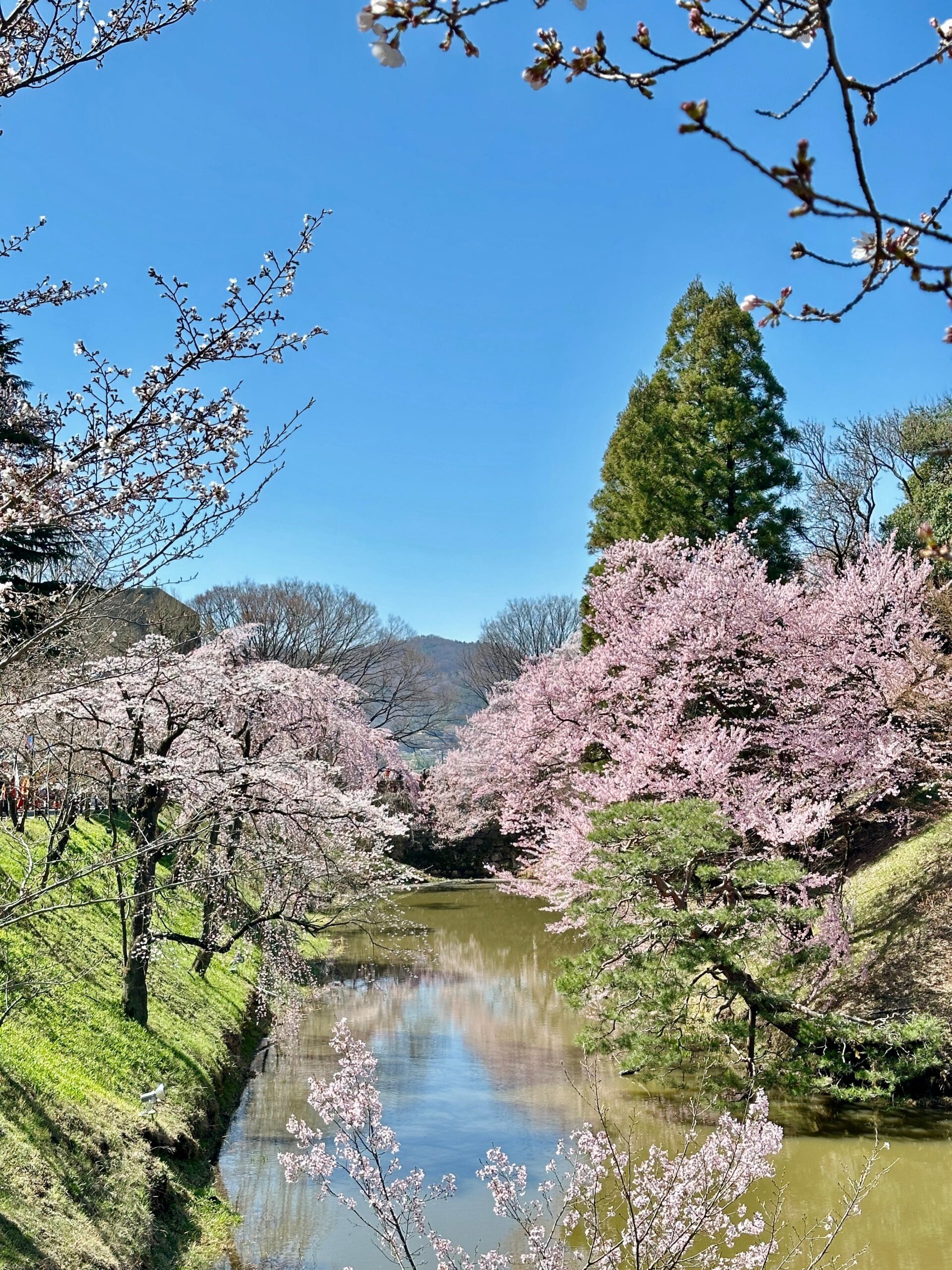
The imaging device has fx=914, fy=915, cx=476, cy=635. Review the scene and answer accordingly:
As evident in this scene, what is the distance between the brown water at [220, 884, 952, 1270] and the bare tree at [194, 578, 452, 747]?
14941 millimetres

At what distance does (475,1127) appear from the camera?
821cm

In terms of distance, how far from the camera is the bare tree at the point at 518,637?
33.8m

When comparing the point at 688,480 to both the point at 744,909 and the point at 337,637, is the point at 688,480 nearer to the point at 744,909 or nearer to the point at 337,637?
the point at 744,909

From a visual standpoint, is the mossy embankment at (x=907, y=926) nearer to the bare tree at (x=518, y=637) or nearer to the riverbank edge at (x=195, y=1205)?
the riverbank edge at (x=195, y=1205)

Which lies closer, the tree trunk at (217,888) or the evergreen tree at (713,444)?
the tree trunk at (217,888)

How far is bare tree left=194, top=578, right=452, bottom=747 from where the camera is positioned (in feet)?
91.6

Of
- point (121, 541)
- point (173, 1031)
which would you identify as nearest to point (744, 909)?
point (173, 1031)

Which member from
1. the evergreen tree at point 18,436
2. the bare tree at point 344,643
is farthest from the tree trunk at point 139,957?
the bare tree at point 344,643

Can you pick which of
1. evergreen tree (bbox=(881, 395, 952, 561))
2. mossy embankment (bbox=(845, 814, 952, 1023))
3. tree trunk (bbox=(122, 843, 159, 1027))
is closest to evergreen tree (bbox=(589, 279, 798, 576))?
evergreen tree (bbox=(881, 395, 952, 561))

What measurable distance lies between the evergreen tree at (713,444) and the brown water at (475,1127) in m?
9.24

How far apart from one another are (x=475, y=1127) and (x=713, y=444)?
13.7 metres

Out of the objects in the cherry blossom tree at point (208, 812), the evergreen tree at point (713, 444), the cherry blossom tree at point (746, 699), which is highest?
the evergreen tree at point (713, 444)

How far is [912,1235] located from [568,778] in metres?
8.85

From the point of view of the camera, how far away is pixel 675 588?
1230 centimetres
